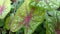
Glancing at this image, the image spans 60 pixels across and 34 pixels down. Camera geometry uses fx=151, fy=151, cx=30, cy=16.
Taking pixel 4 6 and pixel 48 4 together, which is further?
pixel 4 6

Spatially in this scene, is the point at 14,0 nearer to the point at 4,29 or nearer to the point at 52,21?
the point at 4,29

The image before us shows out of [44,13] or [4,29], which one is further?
[4,29]

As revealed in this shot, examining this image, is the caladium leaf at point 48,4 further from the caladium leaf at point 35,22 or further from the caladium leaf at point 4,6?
the caladium leaf at point 4,6

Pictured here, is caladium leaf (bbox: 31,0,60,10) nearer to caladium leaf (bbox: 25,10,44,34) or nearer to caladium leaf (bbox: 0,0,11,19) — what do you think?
caladium leaf (bbox: 25,10,44,34)

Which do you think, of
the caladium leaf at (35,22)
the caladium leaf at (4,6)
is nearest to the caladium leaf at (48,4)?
the caladium leaf at (35,22)

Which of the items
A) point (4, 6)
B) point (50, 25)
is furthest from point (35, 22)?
point (4, 6)

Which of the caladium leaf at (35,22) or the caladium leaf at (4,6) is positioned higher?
the caladium leaf at (4,6)

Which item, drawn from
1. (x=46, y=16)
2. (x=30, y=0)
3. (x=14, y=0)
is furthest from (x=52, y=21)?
(x=14, y=0)

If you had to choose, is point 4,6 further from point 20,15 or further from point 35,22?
point 35,22

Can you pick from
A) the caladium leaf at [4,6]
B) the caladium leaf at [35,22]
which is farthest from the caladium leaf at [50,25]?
the caladium leaf at [4,6]

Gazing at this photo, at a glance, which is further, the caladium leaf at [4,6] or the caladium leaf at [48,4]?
the caladium leaf at [4,6]

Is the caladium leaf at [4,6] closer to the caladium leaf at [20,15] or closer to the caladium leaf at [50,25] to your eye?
the caladium leaf at [20,15]
